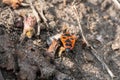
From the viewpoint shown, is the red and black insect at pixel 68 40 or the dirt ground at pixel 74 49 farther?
the red and black insect at pixel 68 40

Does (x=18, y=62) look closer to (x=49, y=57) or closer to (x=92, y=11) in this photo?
(x=49, y=57)

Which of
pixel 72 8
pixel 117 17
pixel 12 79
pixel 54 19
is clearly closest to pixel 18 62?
pixel 12 79

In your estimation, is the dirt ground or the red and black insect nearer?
the dirt ground

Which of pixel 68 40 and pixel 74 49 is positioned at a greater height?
pixel 68 40
